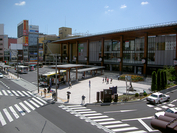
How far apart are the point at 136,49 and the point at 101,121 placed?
160 ft

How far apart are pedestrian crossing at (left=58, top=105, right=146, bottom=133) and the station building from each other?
3652cm

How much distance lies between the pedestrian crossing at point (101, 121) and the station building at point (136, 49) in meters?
36.5

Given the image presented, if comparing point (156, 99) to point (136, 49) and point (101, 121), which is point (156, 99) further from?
point (136, 49)

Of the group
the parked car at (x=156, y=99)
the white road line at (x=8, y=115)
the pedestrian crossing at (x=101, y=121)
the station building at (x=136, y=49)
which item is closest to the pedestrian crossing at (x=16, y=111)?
the white road line at (x=8, y=115)

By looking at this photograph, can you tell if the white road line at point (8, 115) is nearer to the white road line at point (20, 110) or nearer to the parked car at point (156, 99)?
the white road line at point (20, 110)

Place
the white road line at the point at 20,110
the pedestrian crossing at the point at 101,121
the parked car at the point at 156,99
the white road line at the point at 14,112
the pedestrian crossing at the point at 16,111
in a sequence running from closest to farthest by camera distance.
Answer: the pedestrian crossing at the point at 101,121 < the pedestrian crossing at the point at 16,111 < the white road line at the point at 14,112 < the white road line at the point at 20,110 < the parked car at the point at 156,99

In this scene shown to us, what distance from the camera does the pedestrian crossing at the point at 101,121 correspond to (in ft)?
42.8

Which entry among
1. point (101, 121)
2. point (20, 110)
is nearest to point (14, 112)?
point (20, 110)

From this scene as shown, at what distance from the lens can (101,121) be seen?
1477 centimetres

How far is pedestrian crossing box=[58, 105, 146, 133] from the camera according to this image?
1303 centimetres

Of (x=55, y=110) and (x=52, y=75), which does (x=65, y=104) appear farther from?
(x=52, y=75)

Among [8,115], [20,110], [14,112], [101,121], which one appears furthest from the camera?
[20,110]

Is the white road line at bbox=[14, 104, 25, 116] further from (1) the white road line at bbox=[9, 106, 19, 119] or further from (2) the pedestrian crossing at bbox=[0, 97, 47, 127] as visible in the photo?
(1) the white road line at bbox=[9, 106, 19, 119]

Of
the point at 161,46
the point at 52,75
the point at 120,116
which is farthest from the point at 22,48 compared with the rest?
the point at 120,116
